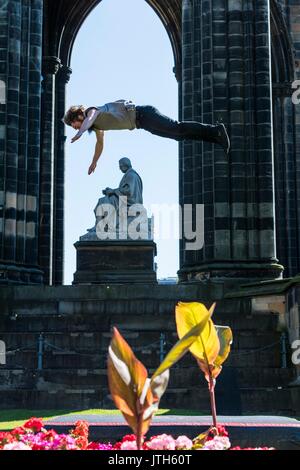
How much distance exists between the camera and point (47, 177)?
35.7m

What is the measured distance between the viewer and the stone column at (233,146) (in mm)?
25719

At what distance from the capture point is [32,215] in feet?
88.0

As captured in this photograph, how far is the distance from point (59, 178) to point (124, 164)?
784cm

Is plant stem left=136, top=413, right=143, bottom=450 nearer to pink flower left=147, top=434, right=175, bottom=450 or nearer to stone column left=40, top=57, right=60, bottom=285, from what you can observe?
pink flower left=147, top=434, right=175, bottom=450

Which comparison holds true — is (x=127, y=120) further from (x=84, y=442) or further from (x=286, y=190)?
(x=286, y=190)

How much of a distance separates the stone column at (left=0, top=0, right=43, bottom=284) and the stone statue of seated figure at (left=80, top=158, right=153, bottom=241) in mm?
2452

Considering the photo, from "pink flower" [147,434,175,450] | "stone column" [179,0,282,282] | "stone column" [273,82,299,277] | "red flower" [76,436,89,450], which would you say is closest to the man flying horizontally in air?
"red flower" [76,436,89,450]

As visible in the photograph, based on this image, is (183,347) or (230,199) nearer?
(183,347)

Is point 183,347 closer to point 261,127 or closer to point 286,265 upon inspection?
point 261,127

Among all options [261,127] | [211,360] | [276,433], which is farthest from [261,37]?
[211,360]

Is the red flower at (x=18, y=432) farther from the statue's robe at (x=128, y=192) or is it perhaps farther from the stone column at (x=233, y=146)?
A: the statue's robe at (x=128, y=192)

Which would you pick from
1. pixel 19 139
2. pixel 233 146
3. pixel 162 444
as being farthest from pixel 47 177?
pixel 162 444
